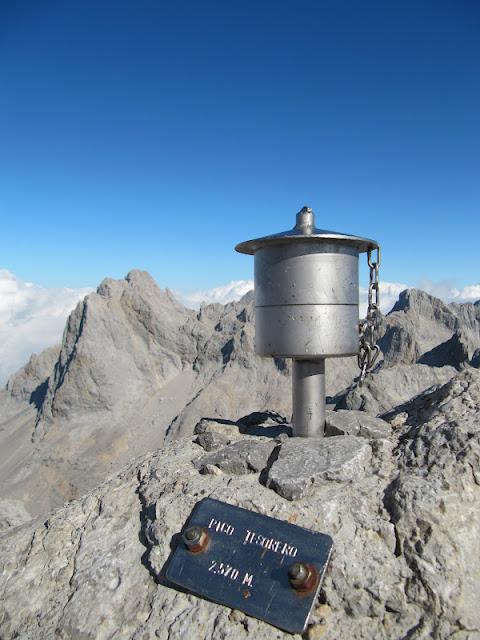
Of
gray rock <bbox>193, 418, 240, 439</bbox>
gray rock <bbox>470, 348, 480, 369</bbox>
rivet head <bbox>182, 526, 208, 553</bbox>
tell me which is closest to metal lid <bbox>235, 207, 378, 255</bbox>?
gray rock <bbox>193, 418, 240, 439</bbox>

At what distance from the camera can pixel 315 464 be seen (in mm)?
4035

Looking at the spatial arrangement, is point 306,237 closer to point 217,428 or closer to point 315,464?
point 315,464

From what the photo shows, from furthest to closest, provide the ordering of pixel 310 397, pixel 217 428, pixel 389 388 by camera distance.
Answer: pixel 389 388 → pixel 217 428 → pixel 310 397

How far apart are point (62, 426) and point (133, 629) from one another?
94.7ft

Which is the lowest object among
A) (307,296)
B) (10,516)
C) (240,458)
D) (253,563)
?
(10,516)

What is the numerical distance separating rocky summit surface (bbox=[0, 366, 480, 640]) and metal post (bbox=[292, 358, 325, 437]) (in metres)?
0.18

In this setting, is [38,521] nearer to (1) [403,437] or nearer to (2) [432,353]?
(1) [403,437]

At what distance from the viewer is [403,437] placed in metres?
4.46

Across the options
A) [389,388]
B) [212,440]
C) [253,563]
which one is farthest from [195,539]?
[389,388]

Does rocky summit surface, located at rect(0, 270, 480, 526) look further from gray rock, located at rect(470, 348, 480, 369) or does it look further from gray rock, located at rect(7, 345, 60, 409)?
gray rock, located at rect(470, 348, 480, 369)

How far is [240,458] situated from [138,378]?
29.5 m

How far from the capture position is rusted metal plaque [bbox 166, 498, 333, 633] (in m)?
3.18

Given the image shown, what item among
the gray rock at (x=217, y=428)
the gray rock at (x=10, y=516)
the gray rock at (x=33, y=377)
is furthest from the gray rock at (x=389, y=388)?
the gray rock at (x=33, y=377)

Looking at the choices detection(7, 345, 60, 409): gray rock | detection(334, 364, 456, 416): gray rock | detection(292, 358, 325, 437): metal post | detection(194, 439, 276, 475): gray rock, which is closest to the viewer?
detection(194, 439, 276, 475): gray rock
